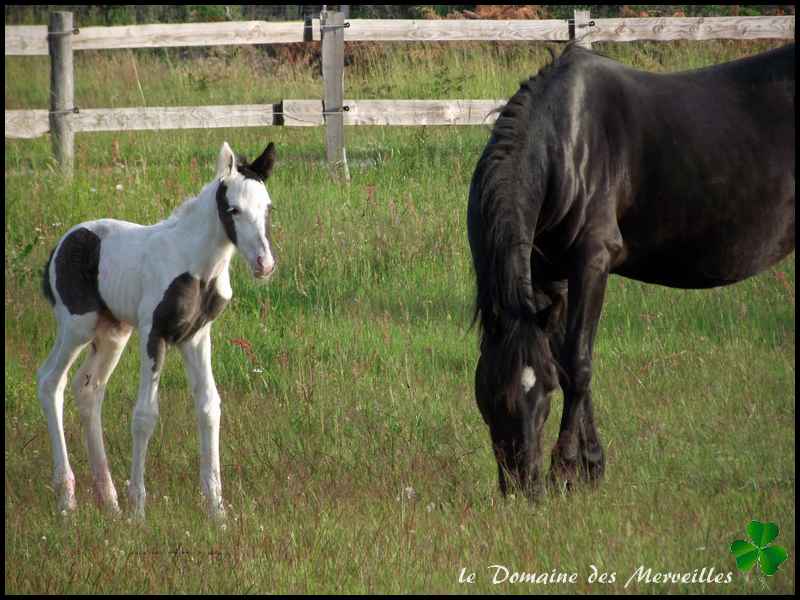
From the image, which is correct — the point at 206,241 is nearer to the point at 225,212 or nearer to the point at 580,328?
the point at 225,212

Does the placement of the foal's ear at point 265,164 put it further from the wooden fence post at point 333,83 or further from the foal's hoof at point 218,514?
the wooden fence post at point 333,83

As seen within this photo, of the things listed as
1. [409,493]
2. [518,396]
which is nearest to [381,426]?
[409,493]

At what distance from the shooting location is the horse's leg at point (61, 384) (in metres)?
4.97

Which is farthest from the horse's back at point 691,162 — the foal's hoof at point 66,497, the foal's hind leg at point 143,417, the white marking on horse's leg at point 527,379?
the foal's hoof at point 66,497

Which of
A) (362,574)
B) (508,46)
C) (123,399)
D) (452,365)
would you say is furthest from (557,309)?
(508,46)

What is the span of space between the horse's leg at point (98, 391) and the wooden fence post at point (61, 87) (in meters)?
6.31

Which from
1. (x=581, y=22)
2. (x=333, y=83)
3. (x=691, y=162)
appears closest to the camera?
(x=691, y=162)

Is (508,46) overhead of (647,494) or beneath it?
overhead

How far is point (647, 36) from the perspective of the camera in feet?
39.8

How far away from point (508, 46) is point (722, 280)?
469 inches

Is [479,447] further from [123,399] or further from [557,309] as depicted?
[123,399]

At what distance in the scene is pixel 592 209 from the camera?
5102mm

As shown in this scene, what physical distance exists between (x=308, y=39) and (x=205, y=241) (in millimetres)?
7445

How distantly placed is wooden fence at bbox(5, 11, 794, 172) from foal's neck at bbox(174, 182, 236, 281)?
6029 mm
